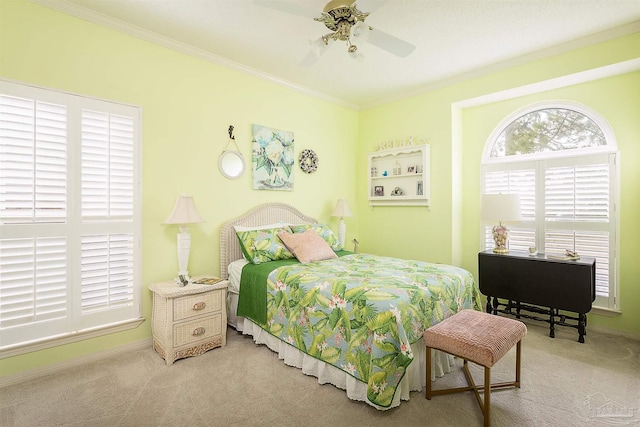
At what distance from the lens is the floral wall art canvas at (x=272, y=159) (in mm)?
3773

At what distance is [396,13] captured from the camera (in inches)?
102

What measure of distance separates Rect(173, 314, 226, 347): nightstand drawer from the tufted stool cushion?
5.97ft

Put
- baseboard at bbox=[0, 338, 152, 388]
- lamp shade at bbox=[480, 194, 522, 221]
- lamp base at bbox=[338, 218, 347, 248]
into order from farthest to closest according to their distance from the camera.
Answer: lamp base at bbox=[338, 218, 347, 248]
lamp shade at bbox=[480, 194, 522, 221]
baseboard at bbox=[0, 338, 152, 388]

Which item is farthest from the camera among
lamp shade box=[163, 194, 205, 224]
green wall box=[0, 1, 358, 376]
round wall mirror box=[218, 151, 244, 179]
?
round wall mirror box=[218, 151, 244, 179]

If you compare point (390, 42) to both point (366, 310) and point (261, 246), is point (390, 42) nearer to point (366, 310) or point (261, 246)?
point (366, 310)

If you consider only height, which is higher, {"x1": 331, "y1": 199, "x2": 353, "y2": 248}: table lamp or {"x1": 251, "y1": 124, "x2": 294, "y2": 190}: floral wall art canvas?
{"x1": 251, "y1": 124, "x2": 294, "y2": 190}: floral wall art canvas

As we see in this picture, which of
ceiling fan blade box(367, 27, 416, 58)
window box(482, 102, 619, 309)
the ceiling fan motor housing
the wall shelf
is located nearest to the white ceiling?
the ceiling fan motor housing

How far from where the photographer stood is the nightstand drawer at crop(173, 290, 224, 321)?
8.70 feet

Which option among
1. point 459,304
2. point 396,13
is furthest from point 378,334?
point 396,13

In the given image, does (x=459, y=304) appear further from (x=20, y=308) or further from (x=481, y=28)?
(x=20, y=308)

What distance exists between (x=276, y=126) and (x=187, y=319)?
246 centimetres

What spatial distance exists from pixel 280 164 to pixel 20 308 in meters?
2.74

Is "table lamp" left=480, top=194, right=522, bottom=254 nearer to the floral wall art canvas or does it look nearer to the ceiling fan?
the ceiling fan

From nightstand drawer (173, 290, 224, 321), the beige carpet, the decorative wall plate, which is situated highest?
the decorative wall plate
